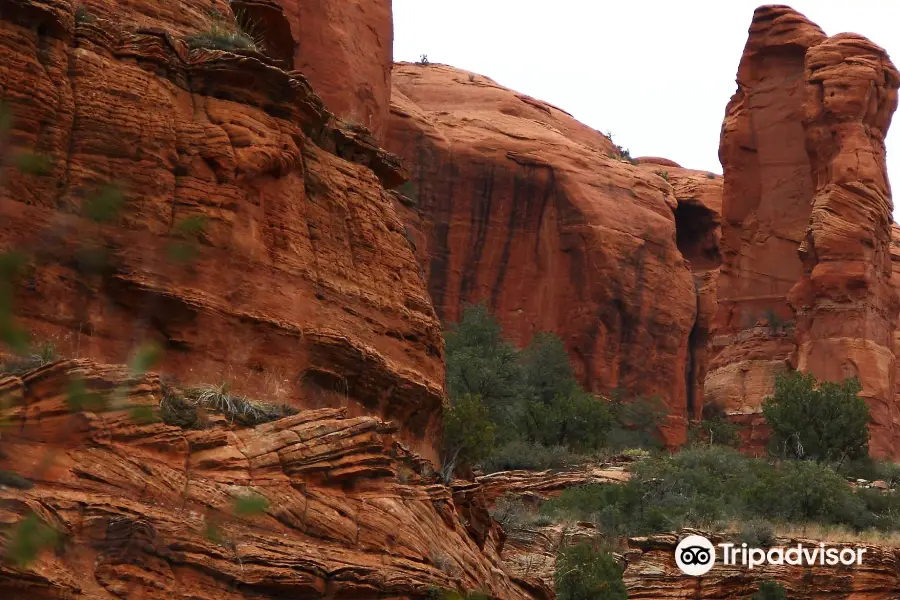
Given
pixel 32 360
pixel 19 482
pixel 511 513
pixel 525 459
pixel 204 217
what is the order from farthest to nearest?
pixel 525 459
pixel 511 513
pixel 204 217
pixel 32 360
pixel 19 482

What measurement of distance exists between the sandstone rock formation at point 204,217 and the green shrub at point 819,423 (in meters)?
23.6

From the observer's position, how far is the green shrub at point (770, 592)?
2606cm

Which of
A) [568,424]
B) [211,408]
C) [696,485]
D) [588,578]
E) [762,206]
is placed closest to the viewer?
[211,408]

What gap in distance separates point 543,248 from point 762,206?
26.0 ft

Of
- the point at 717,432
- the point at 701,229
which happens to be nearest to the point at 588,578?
the point at 717,432

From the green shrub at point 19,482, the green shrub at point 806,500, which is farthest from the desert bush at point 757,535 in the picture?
the green shrub at point 19,482

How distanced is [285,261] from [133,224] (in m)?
2.33

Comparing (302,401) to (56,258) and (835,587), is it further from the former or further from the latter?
(835,587)

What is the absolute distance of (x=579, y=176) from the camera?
51.8 m

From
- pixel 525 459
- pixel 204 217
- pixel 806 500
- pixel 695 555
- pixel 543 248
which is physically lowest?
pixel 695 555

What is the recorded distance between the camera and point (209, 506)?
1217 cm

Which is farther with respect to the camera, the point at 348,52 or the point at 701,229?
the point at 701,229

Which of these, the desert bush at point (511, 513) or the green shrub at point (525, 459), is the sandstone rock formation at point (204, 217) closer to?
the desert bush at point (511, 513)

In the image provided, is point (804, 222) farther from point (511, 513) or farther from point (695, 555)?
point (695, 555)
